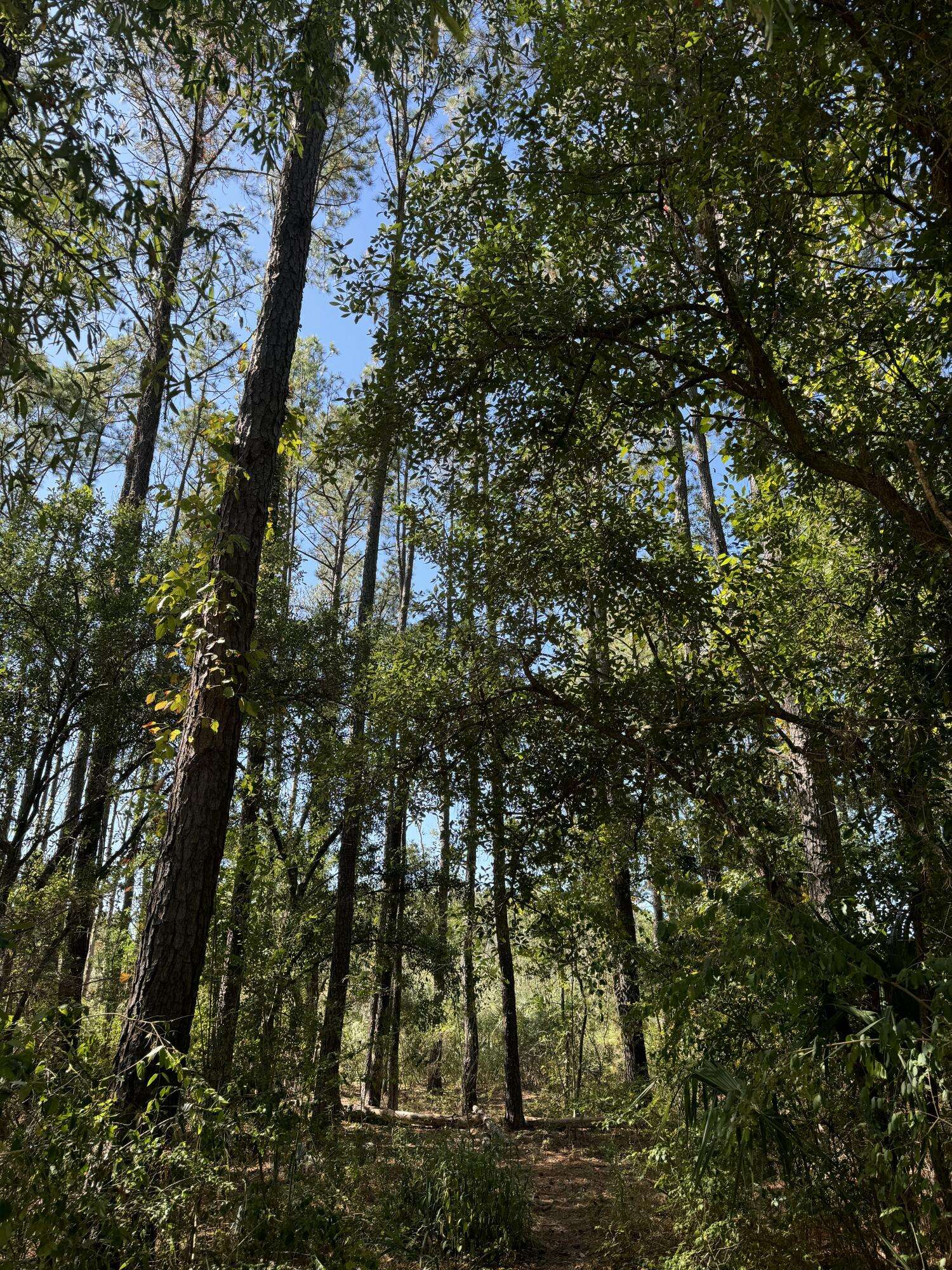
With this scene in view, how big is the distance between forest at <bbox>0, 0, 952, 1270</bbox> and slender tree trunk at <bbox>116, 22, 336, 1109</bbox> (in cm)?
2

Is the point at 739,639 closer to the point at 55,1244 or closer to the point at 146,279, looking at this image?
the point at 146,279

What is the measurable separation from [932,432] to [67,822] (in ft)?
29.1

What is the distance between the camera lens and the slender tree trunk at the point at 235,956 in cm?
540

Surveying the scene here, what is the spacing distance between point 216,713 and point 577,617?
2375 millimetres

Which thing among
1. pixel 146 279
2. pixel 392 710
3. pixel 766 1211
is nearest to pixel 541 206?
pixel 146 279

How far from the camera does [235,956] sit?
6.23 m

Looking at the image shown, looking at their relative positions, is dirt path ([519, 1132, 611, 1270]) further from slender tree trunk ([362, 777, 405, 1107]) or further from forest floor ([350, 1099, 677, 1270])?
slender tree trunk ([362, 777, 405, 1107])

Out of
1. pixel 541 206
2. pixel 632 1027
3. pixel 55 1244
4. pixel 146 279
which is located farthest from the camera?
pixel 632 1027

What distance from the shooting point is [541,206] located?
164 inches

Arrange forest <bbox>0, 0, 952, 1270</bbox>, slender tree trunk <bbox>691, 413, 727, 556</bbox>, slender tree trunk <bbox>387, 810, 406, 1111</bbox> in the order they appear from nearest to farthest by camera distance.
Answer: forest <bbox>0, 0, 952, 1270</bbox>, slender tree trunk <bbox>387, 810, 406, 1111</bbox>, slender tree trunk <bbox>691, 413, 727, 556</bbox>

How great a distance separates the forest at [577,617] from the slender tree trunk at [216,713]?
0.9 inches

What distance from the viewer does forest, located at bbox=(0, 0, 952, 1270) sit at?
273 centimetres

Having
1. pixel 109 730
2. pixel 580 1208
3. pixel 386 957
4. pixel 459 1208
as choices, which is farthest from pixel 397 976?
pixel 459 1208

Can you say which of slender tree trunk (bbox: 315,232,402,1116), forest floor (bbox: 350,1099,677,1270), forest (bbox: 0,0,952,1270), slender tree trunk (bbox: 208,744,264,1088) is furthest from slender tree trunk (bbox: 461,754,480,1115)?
forest floor (bbox: 350,1099,677,1270)
